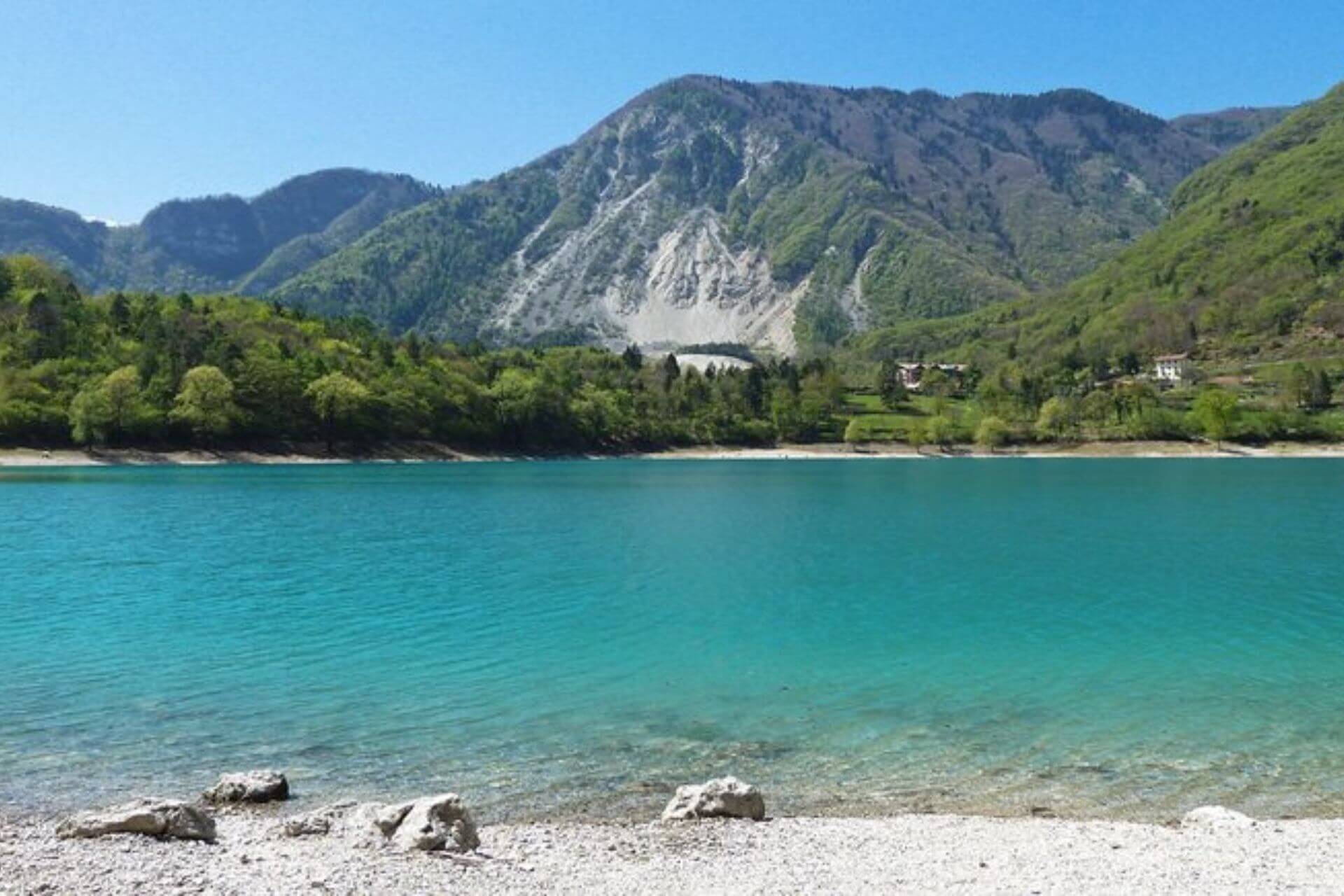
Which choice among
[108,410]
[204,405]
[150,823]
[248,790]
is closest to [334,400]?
[204,405]

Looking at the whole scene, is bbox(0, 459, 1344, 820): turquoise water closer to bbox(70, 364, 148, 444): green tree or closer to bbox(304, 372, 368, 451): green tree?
bbox(70, 364, 148, 444): green tree

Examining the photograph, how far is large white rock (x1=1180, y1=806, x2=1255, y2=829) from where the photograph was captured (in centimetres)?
1445

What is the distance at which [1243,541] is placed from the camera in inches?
2256

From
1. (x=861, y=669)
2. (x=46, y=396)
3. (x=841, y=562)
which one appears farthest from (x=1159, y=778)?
(x=46, y=396)

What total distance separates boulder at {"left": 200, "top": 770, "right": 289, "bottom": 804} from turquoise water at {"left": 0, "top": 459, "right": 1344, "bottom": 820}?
0.89 metres

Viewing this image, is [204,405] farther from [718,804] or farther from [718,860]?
[718,860]

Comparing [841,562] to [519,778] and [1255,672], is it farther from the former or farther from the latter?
[519,778]

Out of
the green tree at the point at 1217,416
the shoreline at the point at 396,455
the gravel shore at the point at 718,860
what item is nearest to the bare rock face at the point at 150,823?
the gravel shore at the point at 718,860

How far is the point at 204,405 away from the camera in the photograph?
14900 centimetres

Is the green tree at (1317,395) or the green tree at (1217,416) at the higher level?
the green tree at (1317,395)

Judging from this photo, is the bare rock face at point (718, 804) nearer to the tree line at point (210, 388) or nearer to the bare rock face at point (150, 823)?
the bare rock face at point (150, 823)

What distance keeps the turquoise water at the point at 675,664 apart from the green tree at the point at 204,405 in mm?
86831

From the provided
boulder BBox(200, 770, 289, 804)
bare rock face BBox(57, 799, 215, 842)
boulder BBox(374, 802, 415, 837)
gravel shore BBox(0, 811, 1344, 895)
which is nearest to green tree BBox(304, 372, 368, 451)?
boulder BBox(200, 770, 289, 804)

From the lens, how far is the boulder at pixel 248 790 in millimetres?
15609
